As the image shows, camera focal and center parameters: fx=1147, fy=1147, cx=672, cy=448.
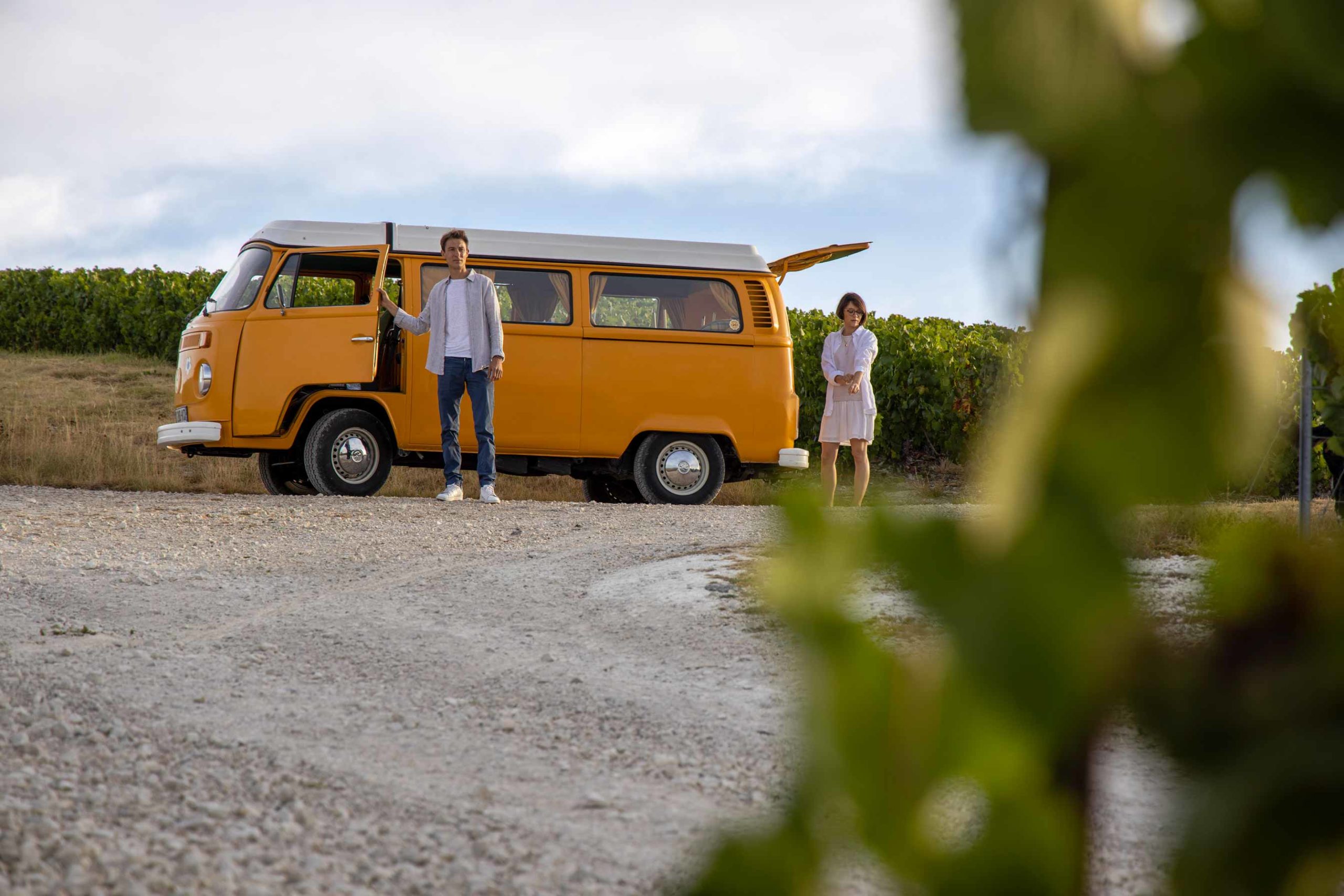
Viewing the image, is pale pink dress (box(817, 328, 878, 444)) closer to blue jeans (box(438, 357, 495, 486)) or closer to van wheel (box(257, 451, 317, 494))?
blue jeans (box(438, 357, 495, 486))

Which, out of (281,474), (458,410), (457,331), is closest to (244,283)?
(281,474)

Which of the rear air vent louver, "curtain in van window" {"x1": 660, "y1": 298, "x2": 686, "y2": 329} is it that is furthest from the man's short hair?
the rear air vent louver

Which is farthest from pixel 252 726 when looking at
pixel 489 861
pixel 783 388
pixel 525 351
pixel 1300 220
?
pixel 783 388

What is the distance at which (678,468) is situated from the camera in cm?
963

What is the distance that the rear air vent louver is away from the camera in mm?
9797

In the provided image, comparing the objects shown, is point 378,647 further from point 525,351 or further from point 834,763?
point 525,351

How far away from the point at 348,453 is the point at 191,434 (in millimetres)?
1165

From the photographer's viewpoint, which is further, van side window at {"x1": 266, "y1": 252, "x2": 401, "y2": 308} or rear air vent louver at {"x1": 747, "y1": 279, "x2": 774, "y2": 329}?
rear air vent louver at {"x1": 747, "y1": 279, "x2": 774, "y2": 329}

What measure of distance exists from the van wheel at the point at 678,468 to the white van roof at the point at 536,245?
5.00 ft

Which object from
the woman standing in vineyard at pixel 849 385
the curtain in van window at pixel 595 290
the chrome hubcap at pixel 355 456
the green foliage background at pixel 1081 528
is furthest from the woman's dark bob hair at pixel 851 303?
the green foliage background at pixel 1081 528

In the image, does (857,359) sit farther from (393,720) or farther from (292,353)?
(393,720)

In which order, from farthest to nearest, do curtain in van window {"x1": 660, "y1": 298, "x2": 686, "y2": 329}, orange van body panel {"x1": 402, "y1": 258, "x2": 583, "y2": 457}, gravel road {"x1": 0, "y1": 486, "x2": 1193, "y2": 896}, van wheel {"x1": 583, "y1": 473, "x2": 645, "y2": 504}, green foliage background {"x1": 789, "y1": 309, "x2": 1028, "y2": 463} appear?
green foliage background {"x1": 789, "y1": 309, "x2": 1028, "y2": 463} < van wheel {"x1": 583, "y1": 473, "x2": 645, "y2": 504} < curtain in van window {"x1": 660, "y1": 298, "x2": 686, "y2": 329} < orange van body panel {"x1": 402, "y1": 258, "x2": 583, "y2": 457} < gravel road {"x1": 0, "y1": 486, "x2": 1193, "y2": 896}

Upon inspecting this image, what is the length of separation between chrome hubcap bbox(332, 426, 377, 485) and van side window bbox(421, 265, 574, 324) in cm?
140

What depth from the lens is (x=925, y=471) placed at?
1445 centimetres
